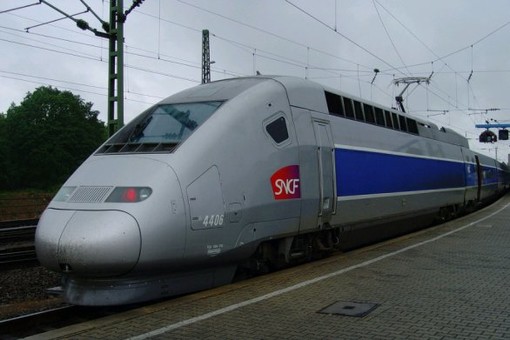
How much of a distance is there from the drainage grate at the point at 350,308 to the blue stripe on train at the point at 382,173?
336cm

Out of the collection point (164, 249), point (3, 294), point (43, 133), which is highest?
point (43, 133)

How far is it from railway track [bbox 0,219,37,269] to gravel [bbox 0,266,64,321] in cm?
81

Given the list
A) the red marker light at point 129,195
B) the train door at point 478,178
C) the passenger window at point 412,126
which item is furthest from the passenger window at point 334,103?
the train door at point 478,178

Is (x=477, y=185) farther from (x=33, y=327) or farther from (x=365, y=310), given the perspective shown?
(x=33, y=327)

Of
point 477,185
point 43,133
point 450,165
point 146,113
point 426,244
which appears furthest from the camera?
point 43,133

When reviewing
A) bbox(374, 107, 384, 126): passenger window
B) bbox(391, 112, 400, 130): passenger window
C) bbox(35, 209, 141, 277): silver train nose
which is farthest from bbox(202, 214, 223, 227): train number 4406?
bbox(391, 112, 400, 130): passenger window

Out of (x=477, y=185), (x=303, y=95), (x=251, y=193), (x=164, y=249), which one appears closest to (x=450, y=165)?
(x=477, y=185)

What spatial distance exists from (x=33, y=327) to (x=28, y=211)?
22.1 metres

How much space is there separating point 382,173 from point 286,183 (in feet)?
13.5

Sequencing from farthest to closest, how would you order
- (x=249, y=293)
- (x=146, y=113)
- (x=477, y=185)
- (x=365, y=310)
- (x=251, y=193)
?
1. (x=477, y=185)
2. (x=146, y=113)
3. (x=251, y=193)
4. (x=249, y=293)
5. (x=365, y=310)

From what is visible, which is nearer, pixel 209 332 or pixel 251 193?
pixel 209 332

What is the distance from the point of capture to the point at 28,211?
87.0 feet

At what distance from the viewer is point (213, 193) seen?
659 cm

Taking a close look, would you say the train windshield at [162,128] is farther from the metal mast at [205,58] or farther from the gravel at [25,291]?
the metal mast at [205,58]
